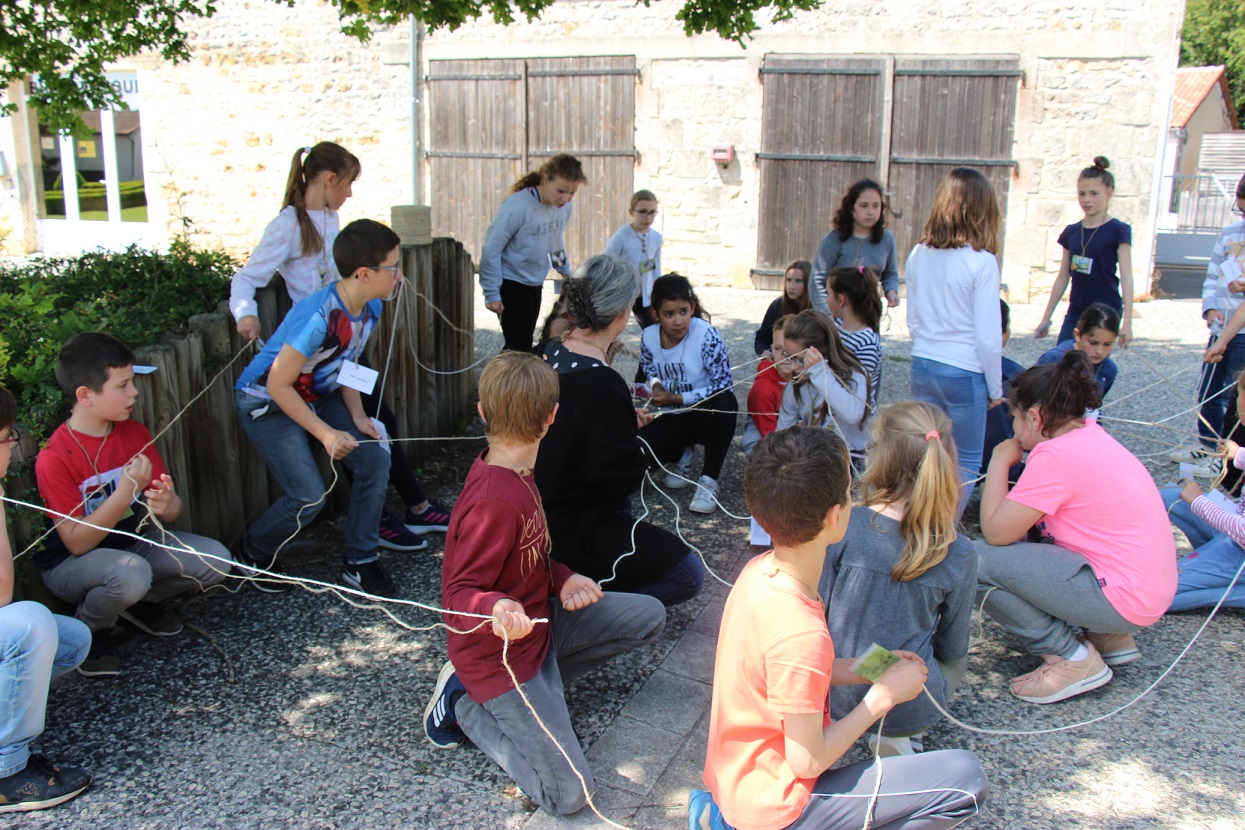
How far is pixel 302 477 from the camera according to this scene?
13.3ft

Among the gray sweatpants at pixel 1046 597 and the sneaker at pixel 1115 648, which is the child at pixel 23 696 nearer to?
the gray sweatpants at pixel 1046 597

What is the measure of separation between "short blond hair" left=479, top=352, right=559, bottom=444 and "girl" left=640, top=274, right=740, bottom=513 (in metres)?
2.27

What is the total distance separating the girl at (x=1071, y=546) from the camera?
339 cm

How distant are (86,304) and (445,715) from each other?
112 inches

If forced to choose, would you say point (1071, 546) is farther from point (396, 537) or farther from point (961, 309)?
point (396, 537)

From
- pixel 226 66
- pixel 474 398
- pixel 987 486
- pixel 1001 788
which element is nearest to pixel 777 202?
pixel 474 398

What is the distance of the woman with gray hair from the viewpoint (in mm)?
3324

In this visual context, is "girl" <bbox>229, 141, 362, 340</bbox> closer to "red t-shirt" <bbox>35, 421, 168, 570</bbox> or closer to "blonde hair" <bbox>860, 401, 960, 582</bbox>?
"red t-shirt" <bbox>35, 421, 168, 570</bbox>

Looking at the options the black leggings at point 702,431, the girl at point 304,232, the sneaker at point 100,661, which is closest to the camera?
the sneaker at point 100,661

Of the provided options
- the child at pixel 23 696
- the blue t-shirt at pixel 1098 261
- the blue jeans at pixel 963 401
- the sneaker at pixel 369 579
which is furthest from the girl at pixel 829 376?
the child at pixel 23 696

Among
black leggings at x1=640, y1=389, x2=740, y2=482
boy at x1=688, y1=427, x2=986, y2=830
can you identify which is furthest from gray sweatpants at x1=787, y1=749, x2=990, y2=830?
black leggings at x1=640, y1=389, x2=740, y2=482

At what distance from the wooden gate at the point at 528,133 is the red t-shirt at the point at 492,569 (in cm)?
1018

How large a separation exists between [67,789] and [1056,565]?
322 cm

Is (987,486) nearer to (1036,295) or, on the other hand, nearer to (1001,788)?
(1001,788)
